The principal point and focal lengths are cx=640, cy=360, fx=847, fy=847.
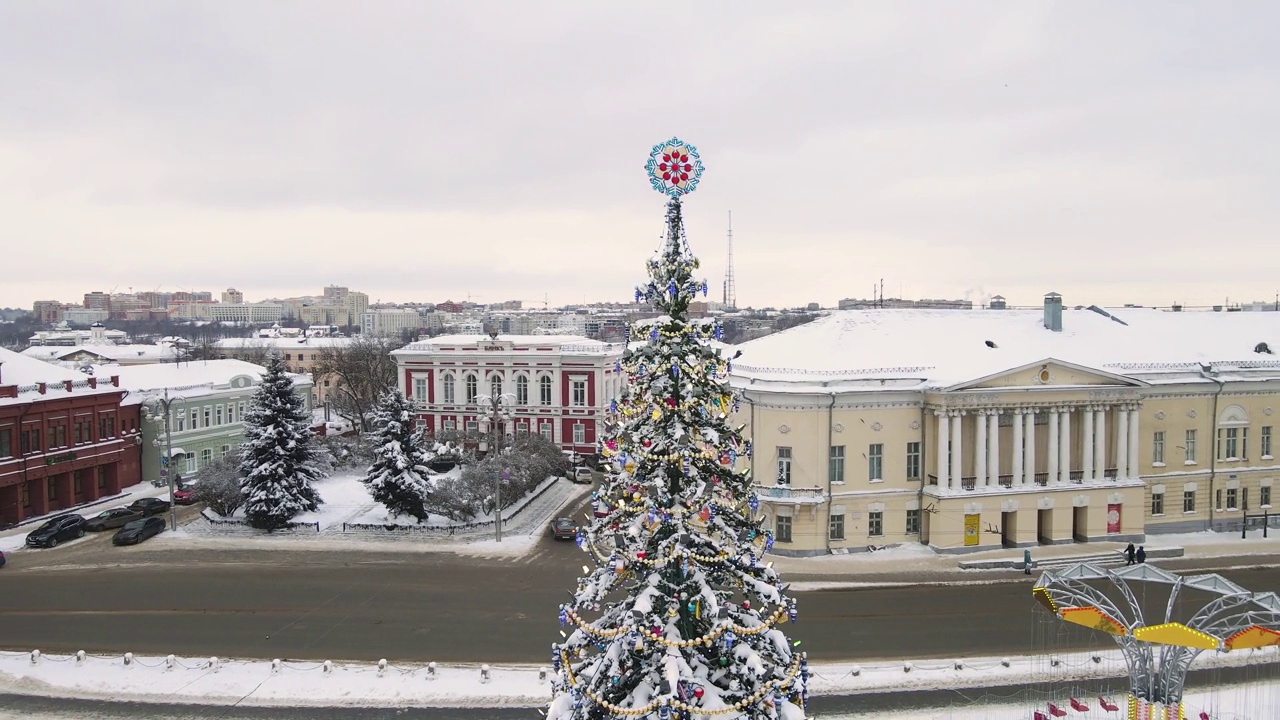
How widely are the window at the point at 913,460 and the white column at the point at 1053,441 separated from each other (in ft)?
15.9

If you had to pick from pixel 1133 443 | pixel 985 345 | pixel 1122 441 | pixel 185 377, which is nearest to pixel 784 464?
pixel 985 345

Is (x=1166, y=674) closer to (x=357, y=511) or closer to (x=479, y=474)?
(x=479, y=474)

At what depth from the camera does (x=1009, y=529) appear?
3125cm

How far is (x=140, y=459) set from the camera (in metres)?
43.0

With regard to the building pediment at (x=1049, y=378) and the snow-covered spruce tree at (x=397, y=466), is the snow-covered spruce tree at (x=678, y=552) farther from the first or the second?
the snow-covered spruce tree at (x=397, y=466)

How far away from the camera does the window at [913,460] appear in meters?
31.3

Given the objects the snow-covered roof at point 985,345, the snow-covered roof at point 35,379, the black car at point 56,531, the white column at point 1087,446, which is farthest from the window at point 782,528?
the snow-covered roof at point 35,379

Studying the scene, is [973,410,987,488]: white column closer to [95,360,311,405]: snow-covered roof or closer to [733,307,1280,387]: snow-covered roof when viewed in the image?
[733,307,1280,387]: snow-covered roof

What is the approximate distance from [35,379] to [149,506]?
312 inches

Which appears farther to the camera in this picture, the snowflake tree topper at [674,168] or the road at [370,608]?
the road at [370,608]

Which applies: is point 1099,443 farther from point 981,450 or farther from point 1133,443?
point 981,450

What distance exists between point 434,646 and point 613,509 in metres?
13.3

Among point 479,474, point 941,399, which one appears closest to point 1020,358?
point 941,399

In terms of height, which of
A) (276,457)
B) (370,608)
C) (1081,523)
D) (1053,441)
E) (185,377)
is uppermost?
(185,377)
